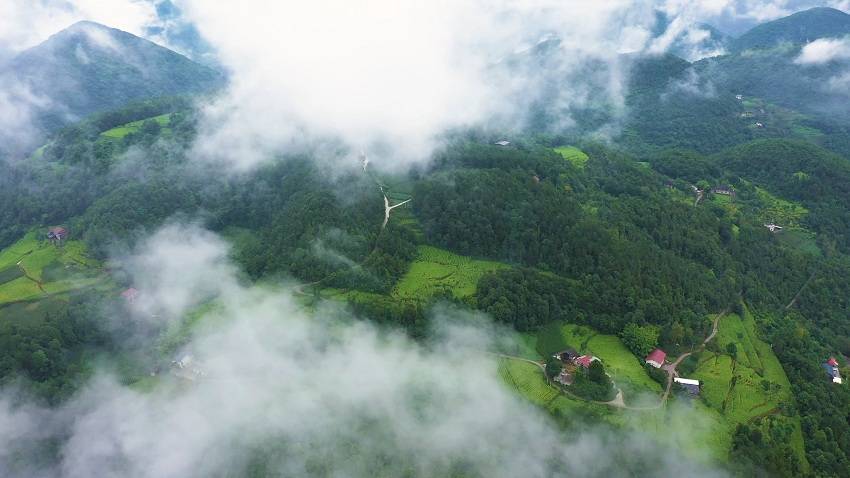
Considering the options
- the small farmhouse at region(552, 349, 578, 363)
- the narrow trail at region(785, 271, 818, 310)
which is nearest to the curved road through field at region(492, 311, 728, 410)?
the small farmhouse at region(552, 349, 578, 363)

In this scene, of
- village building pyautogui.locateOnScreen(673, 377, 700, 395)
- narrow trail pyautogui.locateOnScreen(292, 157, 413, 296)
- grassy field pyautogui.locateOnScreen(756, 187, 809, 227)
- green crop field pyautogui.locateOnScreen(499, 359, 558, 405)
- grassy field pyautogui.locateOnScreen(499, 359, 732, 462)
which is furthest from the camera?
grassy field pyautogui.locateOnScreen(756, 187, 809, 227)

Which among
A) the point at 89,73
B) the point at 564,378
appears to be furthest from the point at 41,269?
the point at 89,73

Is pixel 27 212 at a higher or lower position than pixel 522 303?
lower

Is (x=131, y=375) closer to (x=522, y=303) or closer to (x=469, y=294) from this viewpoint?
(x=469, y=294)

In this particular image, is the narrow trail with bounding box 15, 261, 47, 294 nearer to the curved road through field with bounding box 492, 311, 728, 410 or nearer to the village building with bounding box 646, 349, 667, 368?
the curved road through field with bounding box 492, 311, 728, 410

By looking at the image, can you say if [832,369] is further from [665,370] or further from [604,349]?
[604,349]

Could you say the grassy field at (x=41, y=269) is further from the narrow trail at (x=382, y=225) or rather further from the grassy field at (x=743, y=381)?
the grassy field at (x=743, y=381)

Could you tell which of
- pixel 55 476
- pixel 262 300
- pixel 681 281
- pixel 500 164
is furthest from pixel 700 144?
pixel 55 476
